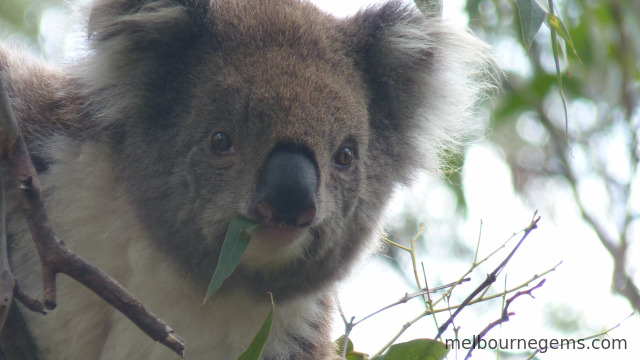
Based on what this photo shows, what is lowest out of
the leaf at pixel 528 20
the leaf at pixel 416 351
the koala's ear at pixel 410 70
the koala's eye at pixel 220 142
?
the koala's eye at pixel 220 142

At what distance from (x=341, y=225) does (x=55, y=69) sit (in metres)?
1.29

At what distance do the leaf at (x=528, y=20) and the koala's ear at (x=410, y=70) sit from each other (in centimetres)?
79

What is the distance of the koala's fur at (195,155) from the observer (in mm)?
2107

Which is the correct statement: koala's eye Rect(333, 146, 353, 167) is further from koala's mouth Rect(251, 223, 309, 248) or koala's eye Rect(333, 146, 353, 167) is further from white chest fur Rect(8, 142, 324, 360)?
white chest fur Rect(8, 142, 324, 360)

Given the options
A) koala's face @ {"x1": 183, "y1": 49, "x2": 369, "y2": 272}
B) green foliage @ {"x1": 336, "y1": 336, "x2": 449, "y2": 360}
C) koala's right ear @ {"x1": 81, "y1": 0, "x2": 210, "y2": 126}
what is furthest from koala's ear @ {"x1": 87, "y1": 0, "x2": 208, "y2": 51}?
green foliage @ {"x1": 336, "y1": 336, "x2": 449, "y2": 360}

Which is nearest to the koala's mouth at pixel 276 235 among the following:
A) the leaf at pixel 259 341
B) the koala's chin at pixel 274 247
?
the koala's chin at pixel 274 247

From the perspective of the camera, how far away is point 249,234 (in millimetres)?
1879

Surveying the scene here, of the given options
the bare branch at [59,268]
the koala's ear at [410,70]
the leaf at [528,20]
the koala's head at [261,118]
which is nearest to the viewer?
the bare branch at [59,268]

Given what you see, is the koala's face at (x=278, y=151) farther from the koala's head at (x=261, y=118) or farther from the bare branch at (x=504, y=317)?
the bare branch at (x=504, y=317)

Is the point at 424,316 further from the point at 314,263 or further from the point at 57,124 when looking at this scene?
the point at 57,124

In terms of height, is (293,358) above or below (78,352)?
above

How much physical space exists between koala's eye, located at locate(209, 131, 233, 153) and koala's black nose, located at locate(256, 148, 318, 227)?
0.19 meters

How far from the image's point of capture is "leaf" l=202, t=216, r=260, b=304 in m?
1.79

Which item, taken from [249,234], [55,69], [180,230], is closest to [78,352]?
[180,230]
